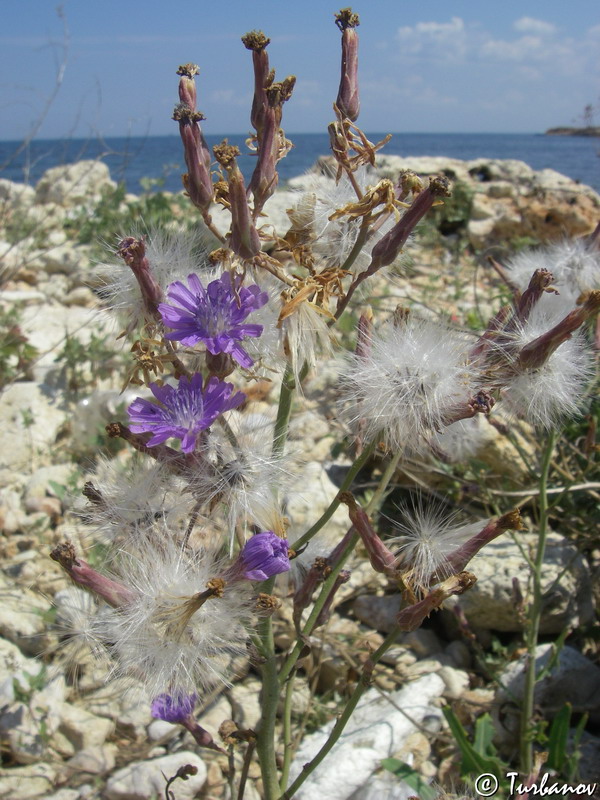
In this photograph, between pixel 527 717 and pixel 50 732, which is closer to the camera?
pixel 527 717

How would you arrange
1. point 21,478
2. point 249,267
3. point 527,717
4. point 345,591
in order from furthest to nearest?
1. point 21,478
2. point 345,591
3. point 527,717
4. point 249,267

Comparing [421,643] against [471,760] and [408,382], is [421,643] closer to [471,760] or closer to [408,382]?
[471,760]

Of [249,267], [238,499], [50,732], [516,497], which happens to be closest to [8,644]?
[50,732]

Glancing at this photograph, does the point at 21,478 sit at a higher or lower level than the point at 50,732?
higher

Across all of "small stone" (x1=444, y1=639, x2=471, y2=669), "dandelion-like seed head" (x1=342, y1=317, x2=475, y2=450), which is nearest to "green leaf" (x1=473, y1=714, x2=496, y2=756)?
"small stone" (x1=444, y1=639, x2=471, y2=669)

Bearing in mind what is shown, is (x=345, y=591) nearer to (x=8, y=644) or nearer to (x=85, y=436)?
(x=8, y=644)

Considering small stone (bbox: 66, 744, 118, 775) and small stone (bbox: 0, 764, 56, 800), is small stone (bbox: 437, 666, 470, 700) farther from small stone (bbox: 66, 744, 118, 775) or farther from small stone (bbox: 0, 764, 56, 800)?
small stone (bbox: 0, 764, 56, 800)

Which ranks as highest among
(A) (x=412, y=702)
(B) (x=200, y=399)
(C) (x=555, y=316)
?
(C) (x=555, y=316)

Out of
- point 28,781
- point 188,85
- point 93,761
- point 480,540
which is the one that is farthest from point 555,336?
point 28,781
